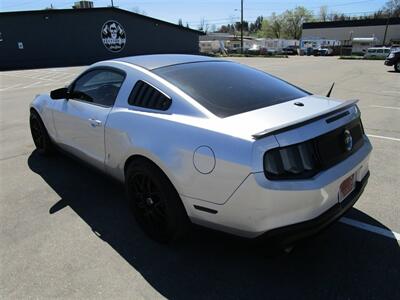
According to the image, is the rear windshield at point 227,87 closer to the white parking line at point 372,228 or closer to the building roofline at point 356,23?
the white parking line at point 372,228

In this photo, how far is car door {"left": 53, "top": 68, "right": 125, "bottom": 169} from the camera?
3.43 metres

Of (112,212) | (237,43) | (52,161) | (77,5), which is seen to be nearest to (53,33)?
(77,5)

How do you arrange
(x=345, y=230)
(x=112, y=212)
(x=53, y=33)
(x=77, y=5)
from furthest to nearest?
(x=77, y=5) → (x=53, y=33) → (x=112, y=212) → (x=345, y=230)

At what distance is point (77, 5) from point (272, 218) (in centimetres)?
3822

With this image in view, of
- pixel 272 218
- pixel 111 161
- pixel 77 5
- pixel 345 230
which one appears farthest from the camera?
pixel 77 5

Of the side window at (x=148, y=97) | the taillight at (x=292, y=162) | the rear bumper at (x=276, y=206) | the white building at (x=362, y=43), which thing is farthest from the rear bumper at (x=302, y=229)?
the white building at (x=362, y=43)

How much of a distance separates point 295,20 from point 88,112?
4532 inches

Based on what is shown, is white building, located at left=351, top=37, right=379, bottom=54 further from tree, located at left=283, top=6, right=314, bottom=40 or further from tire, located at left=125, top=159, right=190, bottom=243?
tire, located at left=125, top=159, right=190, bottom=243

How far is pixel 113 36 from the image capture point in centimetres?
3278

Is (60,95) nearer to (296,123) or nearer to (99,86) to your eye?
(99,86)

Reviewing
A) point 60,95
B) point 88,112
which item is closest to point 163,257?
point 88,112

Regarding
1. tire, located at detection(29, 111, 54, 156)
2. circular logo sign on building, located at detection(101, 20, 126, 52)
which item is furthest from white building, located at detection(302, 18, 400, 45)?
tire, located at detection(29, 111, 54, 156)

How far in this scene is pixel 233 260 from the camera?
271 centimetres

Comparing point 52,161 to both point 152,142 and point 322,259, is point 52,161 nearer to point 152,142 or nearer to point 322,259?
point 152,142
